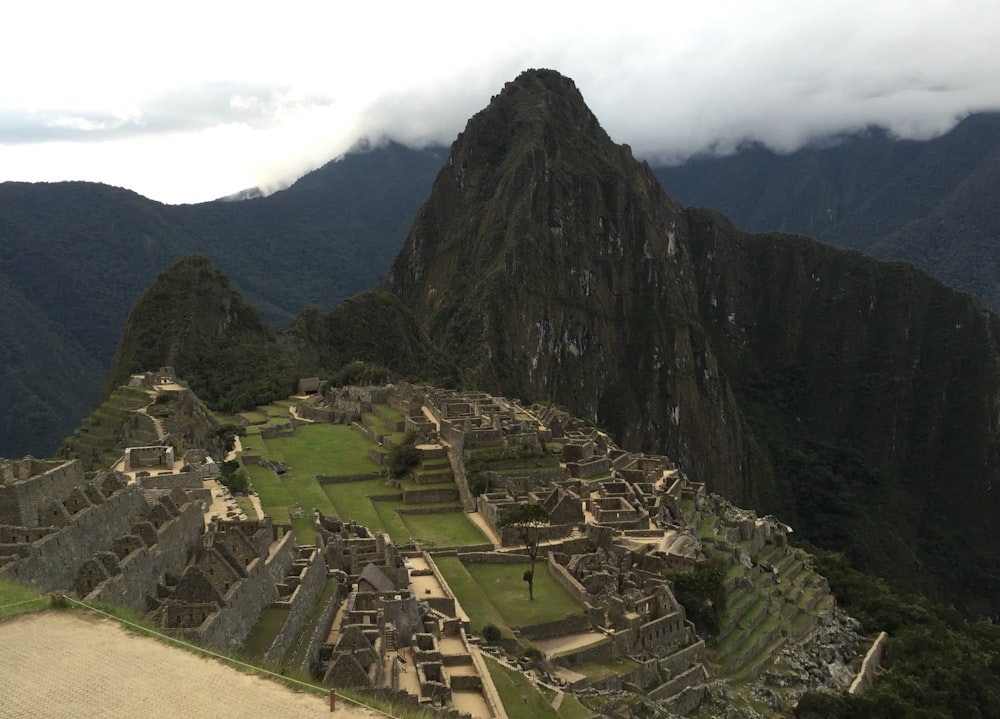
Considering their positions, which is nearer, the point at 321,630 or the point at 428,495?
the point at 321,630

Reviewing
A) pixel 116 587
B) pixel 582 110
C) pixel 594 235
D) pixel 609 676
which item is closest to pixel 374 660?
pixel 116 587

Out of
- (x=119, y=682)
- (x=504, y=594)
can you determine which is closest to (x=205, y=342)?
(x=504, y=594)

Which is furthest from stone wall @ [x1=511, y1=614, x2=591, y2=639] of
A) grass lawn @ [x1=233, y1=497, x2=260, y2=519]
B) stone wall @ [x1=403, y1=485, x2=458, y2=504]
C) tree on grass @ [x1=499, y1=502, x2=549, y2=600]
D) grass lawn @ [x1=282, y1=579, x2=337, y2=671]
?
stone wall @ [x1=403, y1=485, x2=458, y2=504]

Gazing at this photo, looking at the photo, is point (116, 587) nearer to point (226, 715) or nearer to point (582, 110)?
point (226, 715)

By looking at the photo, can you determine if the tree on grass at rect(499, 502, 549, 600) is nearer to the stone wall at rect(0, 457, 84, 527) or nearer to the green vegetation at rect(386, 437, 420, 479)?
the green vegetation at rect(386, 437, 420, 479)

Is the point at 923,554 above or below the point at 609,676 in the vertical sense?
below

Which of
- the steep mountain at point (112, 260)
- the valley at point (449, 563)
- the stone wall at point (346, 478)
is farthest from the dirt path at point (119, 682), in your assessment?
the steep mountain at point (112, 260)

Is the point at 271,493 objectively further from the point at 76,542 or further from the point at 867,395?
the point at 867,395
